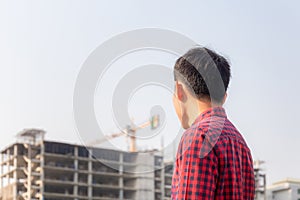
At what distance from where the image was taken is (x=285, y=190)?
3875 centimetres

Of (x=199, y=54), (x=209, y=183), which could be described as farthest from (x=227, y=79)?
(x=209, y=183)

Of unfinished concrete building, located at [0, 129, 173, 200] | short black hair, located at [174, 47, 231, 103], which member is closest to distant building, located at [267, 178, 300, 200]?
unfinished concrete building, located at [0, 129, 173, 200]

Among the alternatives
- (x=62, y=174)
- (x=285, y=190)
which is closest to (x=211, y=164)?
(x=62, y=174)

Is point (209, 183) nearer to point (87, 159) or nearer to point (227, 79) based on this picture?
point (227, 79)

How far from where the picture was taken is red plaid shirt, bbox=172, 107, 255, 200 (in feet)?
2.20

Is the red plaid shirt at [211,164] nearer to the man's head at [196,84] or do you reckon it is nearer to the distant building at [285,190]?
the man's head at [196,84]

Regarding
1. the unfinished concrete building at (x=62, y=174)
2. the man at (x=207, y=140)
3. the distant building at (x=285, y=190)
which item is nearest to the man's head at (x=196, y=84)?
the man at (x=207, y=140)

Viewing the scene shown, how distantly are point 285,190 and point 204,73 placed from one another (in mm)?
39279

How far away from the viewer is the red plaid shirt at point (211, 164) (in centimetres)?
67

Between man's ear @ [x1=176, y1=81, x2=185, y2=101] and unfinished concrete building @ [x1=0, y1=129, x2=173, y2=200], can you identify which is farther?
unfinished concrete building @ [x1=0, y1=129, x2=173, y2=200]

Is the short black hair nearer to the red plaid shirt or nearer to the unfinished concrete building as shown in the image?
the red plaid shirt

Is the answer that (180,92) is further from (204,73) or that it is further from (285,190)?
(285,190)

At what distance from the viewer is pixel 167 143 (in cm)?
87

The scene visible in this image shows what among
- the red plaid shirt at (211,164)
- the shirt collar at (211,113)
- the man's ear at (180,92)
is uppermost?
the man's ear at (180,92)
